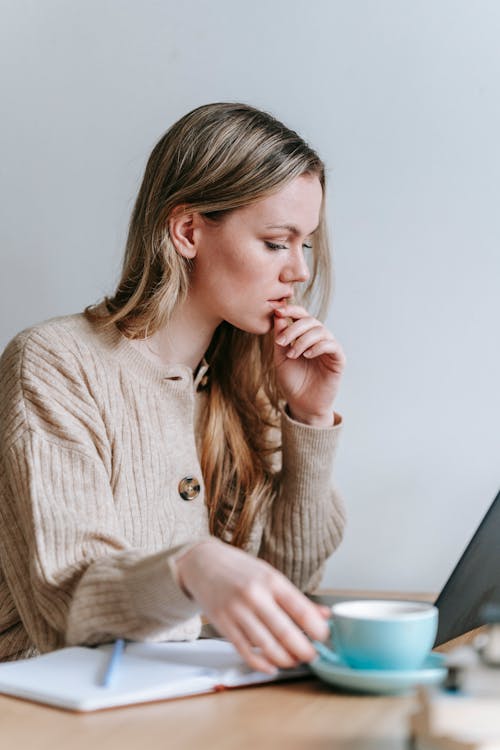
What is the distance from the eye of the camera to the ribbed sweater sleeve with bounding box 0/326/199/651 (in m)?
0.97

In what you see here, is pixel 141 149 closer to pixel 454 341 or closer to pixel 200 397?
pixel 200 397

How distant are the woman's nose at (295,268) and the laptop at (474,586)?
1.39ft

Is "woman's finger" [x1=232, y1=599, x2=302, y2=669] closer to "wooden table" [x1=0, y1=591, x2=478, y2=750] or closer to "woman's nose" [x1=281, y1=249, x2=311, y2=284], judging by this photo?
"wooden table" [x1=0, y1=591, x2=478, y2=750]

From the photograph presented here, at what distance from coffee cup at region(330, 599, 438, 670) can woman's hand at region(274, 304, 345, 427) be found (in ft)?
2.32

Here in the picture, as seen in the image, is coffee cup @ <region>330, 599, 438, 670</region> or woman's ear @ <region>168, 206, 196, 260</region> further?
woman's ear @ <region>168, 206, 196, 260</region>

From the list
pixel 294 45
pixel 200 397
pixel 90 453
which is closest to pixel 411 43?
pixel 294 45

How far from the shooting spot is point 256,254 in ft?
4.63

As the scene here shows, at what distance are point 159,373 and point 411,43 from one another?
0.72 metres

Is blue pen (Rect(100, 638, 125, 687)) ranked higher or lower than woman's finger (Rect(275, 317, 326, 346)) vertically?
lower

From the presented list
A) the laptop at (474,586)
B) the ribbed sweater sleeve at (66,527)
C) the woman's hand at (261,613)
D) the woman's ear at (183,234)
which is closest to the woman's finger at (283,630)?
the woman's hand at (261,613)

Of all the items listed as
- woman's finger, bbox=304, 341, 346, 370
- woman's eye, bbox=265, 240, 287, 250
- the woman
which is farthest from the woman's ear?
woman's finger, bbox=304, 341, 346, 370

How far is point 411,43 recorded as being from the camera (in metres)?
1.65

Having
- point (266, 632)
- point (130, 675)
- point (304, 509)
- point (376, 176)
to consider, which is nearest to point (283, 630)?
point (266, 632)

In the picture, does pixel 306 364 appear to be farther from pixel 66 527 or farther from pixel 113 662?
pixel 113 662
